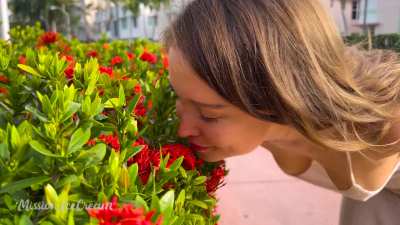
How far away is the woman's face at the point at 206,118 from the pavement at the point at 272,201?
1848mm

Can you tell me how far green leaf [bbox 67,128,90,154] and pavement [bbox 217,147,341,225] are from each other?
2.42m

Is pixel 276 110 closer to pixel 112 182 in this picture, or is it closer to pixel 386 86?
pixel 386 86

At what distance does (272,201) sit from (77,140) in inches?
109

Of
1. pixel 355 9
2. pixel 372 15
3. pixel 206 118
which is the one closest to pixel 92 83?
pixel 206 118

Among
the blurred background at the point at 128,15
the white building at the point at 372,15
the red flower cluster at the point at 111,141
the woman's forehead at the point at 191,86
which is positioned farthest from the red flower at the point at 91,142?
the white building at the point at 372,15

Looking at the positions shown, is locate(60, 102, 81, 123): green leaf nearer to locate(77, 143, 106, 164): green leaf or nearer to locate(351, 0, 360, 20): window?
locate(77, 143, 106, 164): green leaf

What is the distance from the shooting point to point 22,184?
718 mm

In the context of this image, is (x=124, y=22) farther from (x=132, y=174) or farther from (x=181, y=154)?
(x=132, y=174)

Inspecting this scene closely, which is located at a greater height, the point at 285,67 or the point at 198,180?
the point at 285,67

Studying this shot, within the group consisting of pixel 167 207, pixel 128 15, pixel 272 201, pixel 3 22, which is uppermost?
pixel 128 15

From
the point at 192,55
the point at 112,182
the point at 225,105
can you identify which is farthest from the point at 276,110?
the point at 112,182

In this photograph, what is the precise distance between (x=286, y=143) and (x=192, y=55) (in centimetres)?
61

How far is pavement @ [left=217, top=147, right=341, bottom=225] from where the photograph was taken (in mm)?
3082

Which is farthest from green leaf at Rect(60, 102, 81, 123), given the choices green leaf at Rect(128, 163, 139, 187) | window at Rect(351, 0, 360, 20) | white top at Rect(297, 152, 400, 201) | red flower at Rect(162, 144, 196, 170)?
window at Rect(351, 0, 360, 20)
